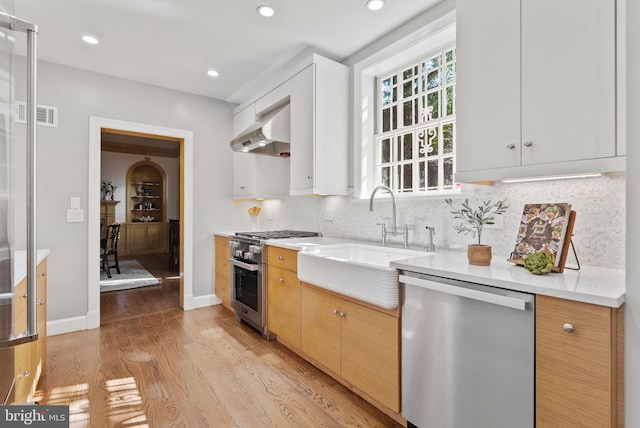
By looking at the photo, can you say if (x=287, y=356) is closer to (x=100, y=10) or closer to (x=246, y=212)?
(x=246, y=212)

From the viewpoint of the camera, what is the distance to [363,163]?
2.90m

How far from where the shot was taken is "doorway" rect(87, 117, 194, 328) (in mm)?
3352

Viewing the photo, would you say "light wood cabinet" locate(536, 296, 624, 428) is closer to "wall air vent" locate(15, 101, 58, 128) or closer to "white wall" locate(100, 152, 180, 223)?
"wall air vent" locate(15, 101, 58, 128)

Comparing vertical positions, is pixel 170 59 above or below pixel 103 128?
above

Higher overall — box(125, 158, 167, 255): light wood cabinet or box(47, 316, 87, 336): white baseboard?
box(125, 158, 167, 255): light wood cabinet

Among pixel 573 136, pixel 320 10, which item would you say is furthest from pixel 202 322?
pixel 573 136

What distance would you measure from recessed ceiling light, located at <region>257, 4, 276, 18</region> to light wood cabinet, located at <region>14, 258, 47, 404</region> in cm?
221

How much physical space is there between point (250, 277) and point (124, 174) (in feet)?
22.5

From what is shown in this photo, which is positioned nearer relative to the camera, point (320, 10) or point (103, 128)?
point (320, 10)

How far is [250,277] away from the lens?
3152 millimetres

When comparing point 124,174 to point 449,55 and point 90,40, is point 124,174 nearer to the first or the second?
point 90,40

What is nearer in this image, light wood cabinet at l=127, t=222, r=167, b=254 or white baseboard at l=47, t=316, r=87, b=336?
white baseboard at l=47, t=316, r=87, b=336

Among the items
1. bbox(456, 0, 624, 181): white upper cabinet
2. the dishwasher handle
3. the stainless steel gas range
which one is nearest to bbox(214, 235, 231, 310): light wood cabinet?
the stainless steel gas range

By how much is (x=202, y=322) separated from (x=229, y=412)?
172 centimetres
